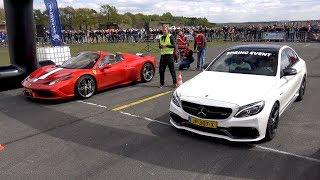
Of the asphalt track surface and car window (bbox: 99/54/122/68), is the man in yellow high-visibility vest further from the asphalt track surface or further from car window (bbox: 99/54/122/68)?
the asphalt track surface

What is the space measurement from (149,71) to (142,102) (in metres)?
2.97

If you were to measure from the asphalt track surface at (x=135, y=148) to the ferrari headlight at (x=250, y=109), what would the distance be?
56cm

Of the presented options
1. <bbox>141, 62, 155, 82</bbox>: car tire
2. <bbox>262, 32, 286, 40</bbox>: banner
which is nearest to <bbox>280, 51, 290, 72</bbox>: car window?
<bbox>141, 62, 155, 82</bbox>: car tire

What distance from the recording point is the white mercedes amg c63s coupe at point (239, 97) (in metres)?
5.48

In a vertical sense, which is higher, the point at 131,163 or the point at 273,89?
the point at 273,89

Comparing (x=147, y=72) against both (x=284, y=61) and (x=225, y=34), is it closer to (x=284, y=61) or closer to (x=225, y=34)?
(x=284, y=61)

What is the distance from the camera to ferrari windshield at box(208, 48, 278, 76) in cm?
681

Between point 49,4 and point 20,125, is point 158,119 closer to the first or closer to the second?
point 20,125

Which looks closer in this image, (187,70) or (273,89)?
(273,89)

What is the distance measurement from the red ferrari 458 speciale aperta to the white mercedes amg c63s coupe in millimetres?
3319

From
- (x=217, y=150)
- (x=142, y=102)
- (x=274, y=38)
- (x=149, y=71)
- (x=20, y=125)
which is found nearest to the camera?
(x=217, y=150)

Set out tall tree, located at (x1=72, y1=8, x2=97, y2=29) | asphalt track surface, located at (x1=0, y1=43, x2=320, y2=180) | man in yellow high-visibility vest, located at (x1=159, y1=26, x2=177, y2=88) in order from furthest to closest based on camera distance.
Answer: tall tree, located at (x1=72, y1=8, x2=97, y2=29) < man in yellow high-visibility vest, located at (x1=159, y1=26, x2=177, y2=88) < asphalt track surface, located at (x1=0, y1=43, x2=320, y2=180)

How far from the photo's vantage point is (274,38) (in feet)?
106

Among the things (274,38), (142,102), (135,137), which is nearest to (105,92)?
(142,102)
